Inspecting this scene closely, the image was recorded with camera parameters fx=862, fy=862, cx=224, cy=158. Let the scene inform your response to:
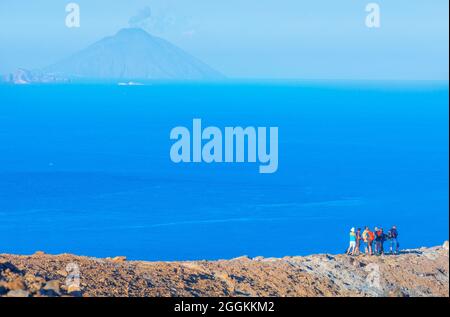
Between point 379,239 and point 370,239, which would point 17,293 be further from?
point 379,239

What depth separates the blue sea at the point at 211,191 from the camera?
1937 inches

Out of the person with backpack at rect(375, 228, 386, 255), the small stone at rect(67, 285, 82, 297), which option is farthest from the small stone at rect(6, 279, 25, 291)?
the person with backpack at rect(375, 228, 386, 255)

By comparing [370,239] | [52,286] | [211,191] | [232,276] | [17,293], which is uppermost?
[211,191]

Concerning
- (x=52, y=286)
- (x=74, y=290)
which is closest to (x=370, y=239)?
(x=74, y=290)

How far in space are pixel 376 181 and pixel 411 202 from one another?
10.9 metres

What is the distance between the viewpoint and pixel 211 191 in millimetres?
66125

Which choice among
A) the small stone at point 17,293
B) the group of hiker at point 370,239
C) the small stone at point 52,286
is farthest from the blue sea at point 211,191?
the small stone at point 17,293

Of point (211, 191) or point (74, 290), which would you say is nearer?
point (74, 290)

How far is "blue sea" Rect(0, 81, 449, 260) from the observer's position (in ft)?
161

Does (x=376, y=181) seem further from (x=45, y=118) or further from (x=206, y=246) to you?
(x=45, y=118)

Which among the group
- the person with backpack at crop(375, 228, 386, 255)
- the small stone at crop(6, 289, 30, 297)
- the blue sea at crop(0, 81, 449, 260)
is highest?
the blue sea at crop(0, 81, 449, 260)

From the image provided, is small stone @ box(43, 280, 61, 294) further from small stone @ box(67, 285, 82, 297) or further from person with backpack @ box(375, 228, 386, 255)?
person with backpack @ box(375, 228, 386, 255)

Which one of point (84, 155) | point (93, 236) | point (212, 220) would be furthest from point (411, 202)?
point (84, 155)
